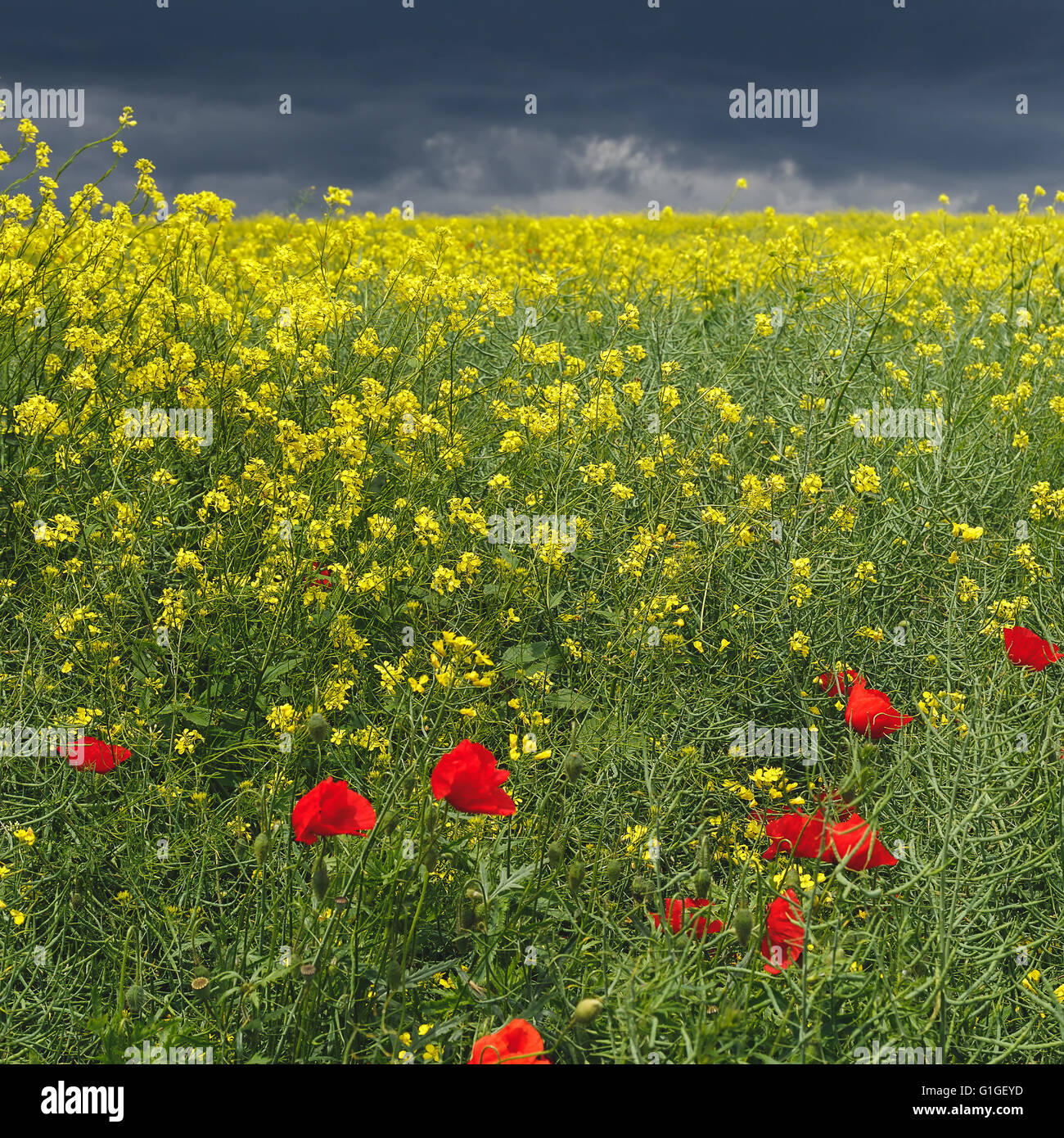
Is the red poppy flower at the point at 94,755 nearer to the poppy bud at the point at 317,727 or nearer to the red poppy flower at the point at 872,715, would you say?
the poppy bud at the point at 317,727

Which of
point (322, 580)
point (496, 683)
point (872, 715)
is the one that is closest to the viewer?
point (872, 715)

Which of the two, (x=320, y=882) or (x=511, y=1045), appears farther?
(x=320, y=882)

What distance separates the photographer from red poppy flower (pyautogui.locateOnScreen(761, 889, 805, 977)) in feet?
5.02

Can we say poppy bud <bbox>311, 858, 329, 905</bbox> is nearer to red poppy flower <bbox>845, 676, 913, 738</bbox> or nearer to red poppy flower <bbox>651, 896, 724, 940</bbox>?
red poppy flower <bbox>651, 896, 724, 940</bbox>

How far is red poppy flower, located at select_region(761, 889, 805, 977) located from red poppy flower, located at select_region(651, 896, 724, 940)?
0.36 ft

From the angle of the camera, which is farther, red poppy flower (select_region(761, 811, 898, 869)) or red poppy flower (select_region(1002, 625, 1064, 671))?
red poppy flower (select_region(1002, 625, 1064, 671))

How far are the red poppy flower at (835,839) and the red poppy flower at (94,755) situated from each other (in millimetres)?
1354

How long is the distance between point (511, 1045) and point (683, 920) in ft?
1.38

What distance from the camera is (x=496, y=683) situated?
2697mm

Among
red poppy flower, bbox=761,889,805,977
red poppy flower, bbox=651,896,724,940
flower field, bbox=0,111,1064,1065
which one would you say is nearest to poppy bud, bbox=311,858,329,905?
flower field, bbox=0,111,1064,1065

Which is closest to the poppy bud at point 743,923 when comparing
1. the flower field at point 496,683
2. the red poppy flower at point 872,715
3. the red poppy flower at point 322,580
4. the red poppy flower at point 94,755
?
the flower field at point 496,683

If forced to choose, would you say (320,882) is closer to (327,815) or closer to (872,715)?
(327,815)

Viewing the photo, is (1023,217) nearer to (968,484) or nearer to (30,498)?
(968,484)

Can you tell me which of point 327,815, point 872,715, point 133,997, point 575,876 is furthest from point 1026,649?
point 133,997
